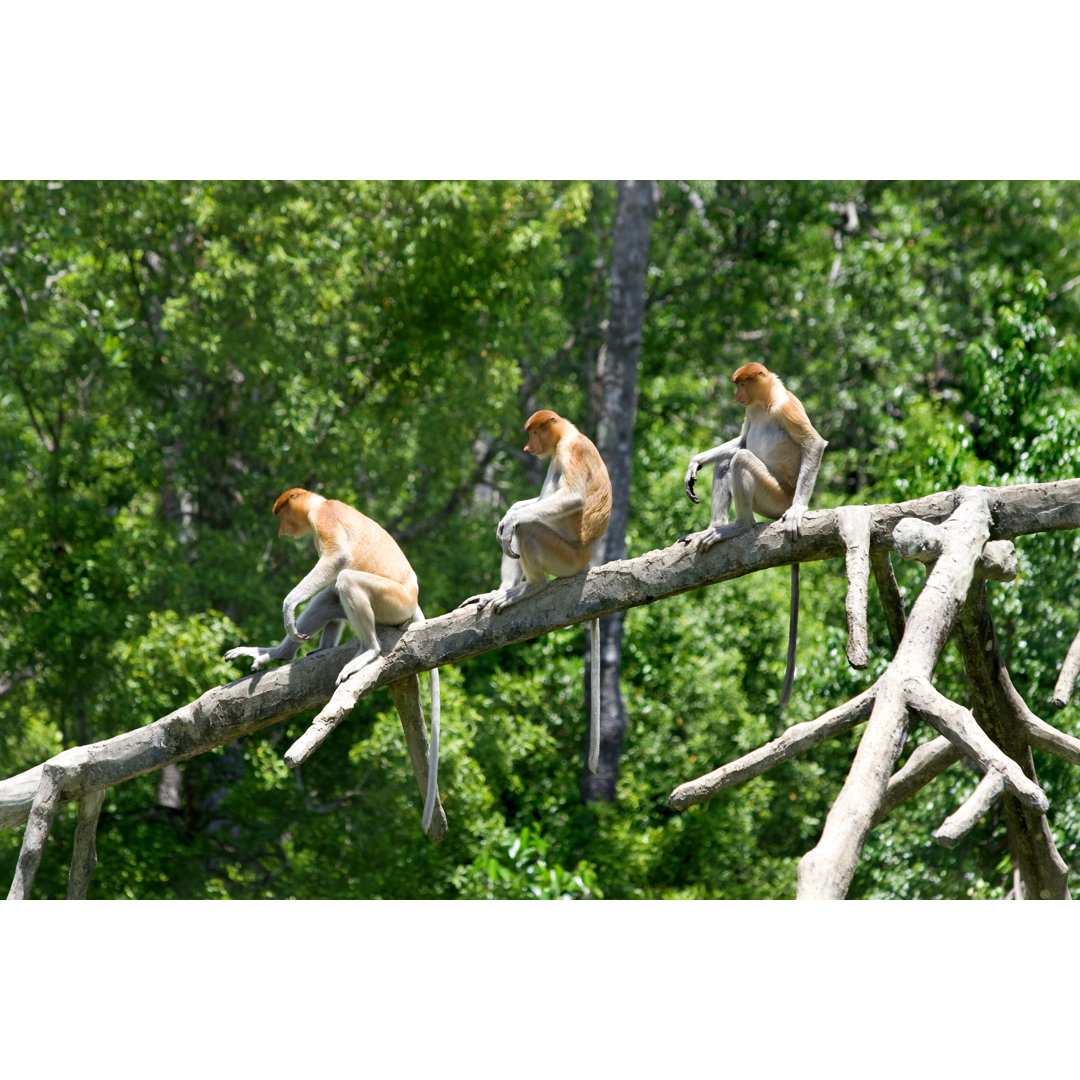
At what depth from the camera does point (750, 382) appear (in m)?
4.40

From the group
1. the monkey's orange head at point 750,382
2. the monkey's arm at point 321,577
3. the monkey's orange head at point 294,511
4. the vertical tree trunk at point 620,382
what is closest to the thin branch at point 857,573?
the monkey's orange head at point 750,382

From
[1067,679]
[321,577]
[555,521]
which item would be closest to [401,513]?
[321,577]

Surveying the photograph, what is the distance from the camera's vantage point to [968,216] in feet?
43.0

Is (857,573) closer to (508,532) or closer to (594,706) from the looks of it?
(508,532)

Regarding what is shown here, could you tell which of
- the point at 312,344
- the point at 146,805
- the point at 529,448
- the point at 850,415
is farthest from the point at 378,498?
the point at 529,448

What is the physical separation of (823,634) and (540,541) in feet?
20.2

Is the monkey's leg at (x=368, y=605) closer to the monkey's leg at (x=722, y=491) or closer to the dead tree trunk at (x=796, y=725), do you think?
the dead tree trunk at (x=796, y=725)

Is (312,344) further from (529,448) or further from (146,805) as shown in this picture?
(529,448)

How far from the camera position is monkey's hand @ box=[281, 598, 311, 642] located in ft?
13.4

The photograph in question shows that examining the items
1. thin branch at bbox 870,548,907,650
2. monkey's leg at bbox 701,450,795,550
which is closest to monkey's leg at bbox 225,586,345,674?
monkey's leg at bbox 701,450,795,550

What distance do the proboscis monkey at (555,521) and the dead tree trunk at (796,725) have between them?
4.6 inches

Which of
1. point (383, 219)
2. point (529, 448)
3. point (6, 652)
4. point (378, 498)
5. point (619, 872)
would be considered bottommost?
point (619, 872)

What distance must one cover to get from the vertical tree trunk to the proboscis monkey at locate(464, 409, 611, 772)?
21.6 ft

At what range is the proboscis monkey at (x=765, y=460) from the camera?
4.18 meters
